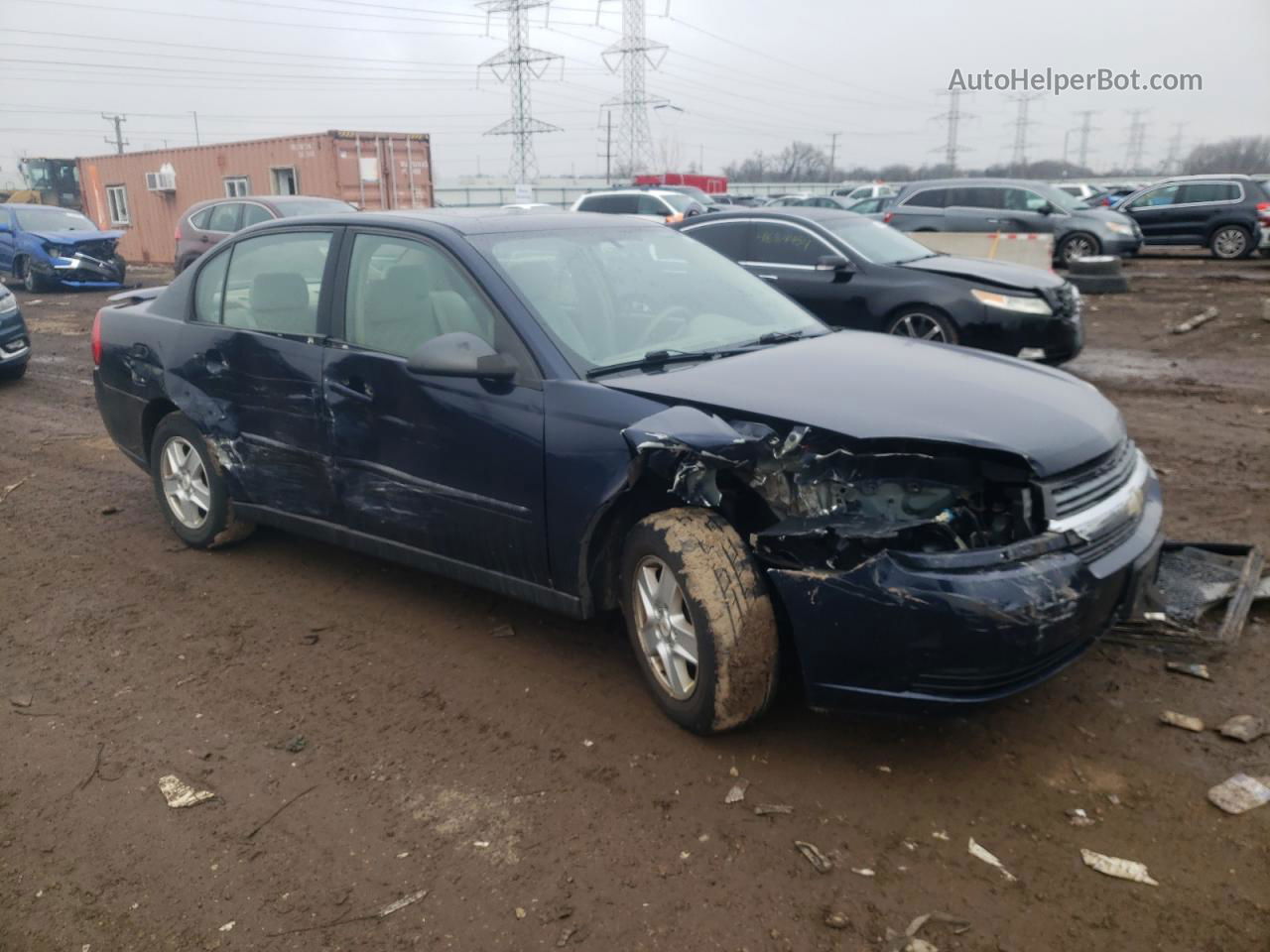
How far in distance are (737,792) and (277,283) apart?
3104 mm

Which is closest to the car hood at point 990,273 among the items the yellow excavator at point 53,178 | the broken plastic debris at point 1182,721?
the broken plastic debris at point 1182,721

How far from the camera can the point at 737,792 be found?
2.99 m

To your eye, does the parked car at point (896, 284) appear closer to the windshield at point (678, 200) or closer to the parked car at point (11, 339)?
the parked car at point (11, 339)

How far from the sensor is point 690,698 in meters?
3.22

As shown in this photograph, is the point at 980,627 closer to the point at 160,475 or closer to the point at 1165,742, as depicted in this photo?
the point at 1165,742

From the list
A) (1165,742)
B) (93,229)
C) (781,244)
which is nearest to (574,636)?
(1165,742)

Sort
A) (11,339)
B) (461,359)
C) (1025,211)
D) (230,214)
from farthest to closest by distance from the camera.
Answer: (1025,211) < (230,214) < (11,339) < (461,359)

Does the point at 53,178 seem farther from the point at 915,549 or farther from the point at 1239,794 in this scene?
the point at 1239,794

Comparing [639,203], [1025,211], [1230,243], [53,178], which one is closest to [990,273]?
[1025,211]

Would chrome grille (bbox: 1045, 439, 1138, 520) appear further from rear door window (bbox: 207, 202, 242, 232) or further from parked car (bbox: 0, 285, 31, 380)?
rear door window (bbox: 207, 202, 242, 232)

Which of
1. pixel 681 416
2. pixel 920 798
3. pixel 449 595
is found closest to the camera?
pixel 920 798

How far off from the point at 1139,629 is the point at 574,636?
2.25 meters

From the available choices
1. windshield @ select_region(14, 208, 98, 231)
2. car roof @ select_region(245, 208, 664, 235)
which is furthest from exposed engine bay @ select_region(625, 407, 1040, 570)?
windshield @ select_region(14, 208, 98, 231)

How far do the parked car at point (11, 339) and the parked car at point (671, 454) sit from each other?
19.7 feet
